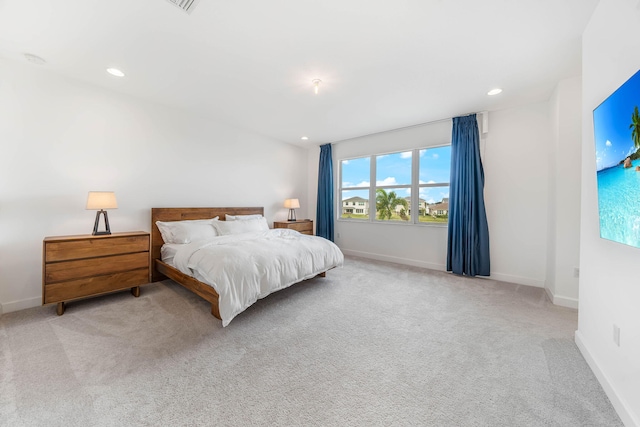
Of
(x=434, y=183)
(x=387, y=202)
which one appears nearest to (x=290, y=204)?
(x=387, y=202)

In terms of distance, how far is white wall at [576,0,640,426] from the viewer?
1223 millimetres

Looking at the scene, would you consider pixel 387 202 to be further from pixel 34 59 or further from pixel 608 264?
pixel 34 59

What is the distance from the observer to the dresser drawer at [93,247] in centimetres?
229

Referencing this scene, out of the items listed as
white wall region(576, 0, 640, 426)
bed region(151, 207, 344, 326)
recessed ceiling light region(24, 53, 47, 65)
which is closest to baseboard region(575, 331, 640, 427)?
white wall region(576, 0, 640, 426)

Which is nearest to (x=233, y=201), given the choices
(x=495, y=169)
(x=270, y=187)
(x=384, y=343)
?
(x=270, y=187)

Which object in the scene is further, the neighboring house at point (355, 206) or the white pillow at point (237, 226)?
the neighboring house at point (355, 206)

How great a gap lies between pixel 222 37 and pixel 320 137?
3.09m

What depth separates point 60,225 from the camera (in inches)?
106

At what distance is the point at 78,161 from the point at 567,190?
5.65m

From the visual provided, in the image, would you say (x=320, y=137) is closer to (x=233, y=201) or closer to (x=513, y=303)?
(x=233, y=201)

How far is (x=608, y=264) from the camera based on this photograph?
1.47m

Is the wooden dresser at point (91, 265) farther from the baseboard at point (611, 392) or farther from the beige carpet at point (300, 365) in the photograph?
the baseboard at point (611, 392)

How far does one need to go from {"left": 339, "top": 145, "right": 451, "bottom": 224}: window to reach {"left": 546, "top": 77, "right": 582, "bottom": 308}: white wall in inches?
57.5

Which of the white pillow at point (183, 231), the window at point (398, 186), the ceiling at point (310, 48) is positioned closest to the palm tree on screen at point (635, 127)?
the ceiling at point (310, 48)
